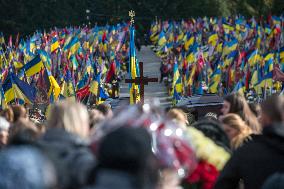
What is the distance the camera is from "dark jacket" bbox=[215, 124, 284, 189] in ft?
18.8

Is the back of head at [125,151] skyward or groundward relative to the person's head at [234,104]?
skyward

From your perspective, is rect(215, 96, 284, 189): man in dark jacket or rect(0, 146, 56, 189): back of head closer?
rect(0, 146, 56, 189): back of head

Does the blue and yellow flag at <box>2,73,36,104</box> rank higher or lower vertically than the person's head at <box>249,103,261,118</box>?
lower

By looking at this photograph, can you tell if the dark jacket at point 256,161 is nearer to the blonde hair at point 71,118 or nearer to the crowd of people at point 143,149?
the crowd of people at point 143,149

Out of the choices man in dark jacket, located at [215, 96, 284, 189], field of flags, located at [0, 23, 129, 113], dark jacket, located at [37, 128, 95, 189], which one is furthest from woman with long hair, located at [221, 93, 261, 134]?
field of flags, located at [0, 23, 129, 113]

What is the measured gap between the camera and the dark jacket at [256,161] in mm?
5738

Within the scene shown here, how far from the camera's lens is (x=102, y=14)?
241 ft

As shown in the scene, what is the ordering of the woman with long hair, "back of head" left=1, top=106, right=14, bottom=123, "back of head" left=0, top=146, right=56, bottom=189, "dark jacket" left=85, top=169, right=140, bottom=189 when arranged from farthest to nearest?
"back of head" left=1, top=106, right=14, bottom=123, the woman with long hair, "back of head" left=0, top=146, right=56, bottom=189, "dark jacket" left=85, top=169, right=140, bottom=189

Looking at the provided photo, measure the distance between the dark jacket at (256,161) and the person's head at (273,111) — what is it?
5.5 inches

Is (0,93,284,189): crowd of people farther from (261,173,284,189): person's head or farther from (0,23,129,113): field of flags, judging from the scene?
(0,23,129,113): field of flags

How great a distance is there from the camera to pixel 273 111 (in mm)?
5590

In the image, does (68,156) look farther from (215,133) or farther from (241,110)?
(241,110)

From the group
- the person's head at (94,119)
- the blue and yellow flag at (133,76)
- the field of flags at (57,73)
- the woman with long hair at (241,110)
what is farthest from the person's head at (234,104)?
the field of flags at (57,73)

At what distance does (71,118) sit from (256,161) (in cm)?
125
